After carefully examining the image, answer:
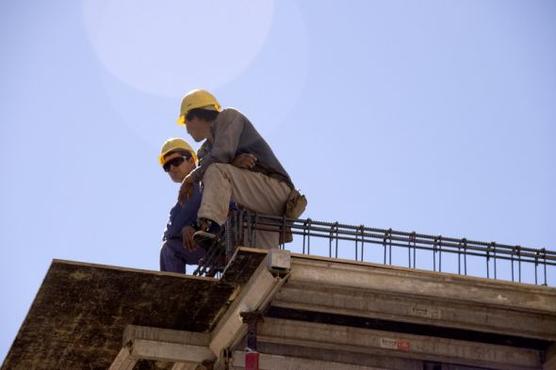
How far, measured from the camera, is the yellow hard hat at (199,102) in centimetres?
2231

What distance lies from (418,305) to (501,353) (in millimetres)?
1490

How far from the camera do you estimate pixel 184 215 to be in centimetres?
2244

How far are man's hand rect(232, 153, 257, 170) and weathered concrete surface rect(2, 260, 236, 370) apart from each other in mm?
1838

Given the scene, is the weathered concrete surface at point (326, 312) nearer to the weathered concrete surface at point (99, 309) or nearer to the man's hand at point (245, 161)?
the weathered concrete surface at point (99, 309)

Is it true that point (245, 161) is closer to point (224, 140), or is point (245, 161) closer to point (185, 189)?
point (224, 140)

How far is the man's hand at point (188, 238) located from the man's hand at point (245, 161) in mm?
1315

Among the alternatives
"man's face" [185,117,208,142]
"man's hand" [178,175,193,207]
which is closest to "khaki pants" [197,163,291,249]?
"man's hand" [178,175,193,207]

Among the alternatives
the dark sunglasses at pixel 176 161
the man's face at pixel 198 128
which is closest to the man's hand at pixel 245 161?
the man's face at pixel 198 128

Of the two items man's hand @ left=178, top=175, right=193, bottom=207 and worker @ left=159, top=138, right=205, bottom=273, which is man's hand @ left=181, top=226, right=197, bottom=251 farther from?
man's hand @ left=178, top=175, right=193, bottom=207

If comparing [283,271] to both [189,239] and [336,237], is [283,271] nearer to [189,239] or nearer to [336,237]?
[336,237]

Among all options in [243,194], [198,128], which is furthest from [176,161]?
[243,194]

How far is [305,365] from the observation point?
20.4 m

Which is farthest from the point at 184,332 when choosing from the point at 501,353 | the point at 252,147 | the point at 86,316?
the point at 501,353

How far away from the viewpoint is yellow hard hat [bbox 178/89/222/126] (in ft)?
73.2
